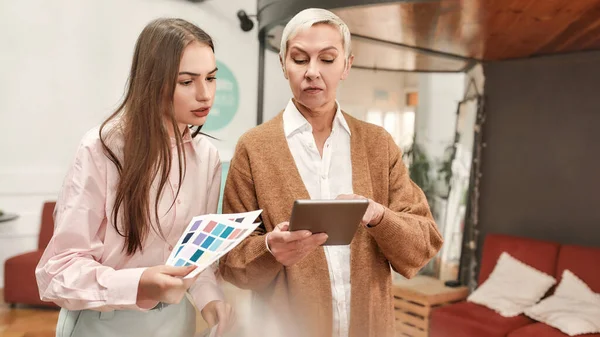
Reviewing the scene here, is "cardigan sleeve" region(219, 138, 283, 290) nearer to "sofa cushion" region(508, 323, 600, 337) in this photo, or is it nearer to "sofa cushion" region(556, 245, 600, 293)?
"sofa cushion" region(508, 323, 600, 337)

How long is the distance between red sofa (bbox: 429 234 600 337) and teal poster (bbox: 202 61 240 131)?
9.74ft

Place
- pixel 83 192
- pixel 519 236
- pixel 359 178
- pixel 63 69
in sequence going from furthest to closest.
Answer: pixel 63 69 < pixel 519 236 < pixel 359 178 < pixel 83 192

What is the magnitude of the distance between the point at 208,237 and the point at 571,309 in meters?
3.33

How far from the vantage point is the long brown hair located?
1.33 m

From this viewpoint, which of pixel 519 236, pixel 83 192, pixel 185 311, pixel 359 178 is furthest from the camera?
pixel 519 236

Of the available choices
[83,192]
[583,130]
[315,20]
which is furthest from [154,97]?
[583,130]

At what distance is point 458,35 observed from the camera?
12.0 ft

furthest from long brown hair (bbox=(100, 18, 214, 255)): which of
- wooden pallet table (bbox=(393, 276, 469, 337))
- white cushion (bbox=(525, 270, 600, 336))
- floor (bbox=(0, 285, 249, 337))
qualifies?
wooden pallet table (bbox=(393, 276, 469, 337))

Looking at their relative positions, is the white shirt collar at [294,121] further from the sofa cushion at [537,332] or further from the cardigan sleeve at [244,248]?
the sofa cushion at [537,332]

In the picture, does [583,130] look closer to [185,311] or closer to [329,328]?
[329,328]

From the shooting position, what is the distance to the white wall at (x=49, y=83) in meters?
4.93

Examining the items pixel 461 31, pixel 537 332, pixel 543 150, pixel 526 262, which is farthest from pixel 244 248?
pixel 543 150

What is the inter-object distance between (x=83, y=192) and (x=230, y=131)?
4.77m

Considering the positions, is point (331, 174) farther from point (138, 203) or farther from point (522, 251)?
point (522, 251)
